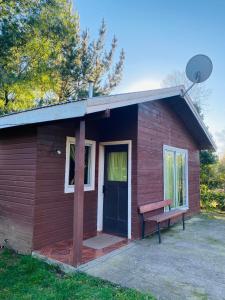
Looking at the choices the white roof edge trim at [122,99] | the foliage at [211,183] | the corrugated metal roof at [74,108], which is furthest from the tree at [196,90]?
the corrugated metal roof at [74,108]

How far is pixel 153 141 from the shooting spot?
6.32m

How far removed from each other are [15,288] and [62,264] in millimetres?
797

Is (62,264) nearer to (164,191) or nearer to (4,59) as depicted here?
(164,191)

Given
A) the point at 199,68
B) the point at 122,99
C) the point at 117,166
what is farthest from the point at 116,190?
the point at 199,68

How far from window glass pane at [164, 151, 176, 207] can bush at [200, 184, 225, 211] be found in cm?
456

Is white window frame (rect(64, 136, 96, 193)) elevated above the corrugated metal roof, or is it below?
below

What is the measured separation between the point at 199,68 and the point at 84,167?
11.8 ft

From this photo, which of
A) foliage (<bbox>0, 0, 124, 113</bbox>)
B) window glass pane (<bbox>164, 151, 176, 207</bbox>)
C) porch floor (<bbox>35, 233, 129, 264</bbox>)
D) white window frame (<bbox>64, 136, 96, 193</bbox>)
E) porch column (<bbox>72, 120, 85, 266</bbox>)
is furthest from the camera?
foliage (<bbox>0, 0, 124, 113</bbox>)

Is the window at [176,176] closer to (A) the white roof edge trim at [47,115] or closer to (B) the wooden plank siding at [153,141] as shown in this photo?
(B) the wooden plank siding at [153,141]

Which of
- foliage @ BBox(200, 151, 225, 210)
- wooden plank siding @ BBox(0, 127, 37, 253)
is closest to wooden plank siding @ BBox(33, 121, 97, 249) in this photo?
wooden plank siding @ BBox(0, 127, 37, 253)

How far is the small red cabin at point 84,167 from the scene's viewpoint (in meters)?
3.93

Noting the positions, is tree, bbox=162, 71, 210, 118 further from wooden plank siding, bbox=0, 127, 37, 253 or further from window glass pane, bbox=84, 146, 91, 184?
wooden plank siding, bbox=0, 127, 37, 253

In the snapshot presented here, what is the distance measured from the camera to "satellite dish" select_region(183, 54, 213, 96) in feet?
18.4

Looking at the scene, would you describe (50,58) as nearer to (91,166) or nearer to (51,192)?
(91,166)
